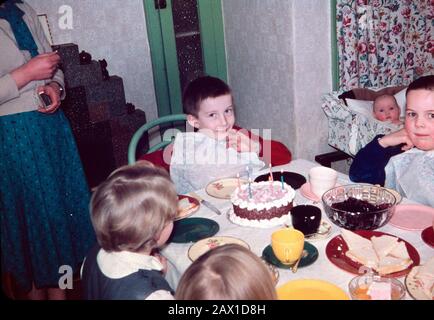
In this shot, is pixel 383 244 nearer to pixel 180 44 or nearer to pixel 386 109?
pixel 386 109

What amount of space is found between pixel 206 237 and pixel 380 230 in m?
0.59

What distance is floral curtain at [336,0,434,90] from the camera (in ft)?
10.9

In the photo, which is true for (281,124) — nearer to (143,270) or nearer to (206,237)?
(206,237)

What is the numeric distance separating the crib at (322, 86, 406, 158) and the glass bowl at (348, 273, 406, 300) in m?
1.84

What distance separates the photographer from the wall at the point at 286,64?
321cm

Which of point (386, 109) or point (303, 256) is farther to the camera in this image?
point (386, 109)

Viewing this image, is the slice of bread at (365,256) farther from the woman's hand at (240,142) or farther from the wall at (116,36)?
the wall at (116,36)

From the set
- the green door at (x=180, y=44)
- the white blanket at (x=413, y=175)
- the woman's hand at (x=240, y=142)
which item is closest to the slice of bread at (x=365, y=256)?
the white blanket at (x=413, y=175)

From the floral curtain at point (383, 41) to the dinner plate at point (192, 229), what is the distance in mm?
2146

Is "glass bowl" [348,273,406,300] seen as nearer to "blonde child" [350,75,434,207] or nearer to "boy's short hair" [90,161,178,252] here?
"boy's short hair" [90,161,178,252]

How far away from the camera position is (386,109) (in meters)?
3.23

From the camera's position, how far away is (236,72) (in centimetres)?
405

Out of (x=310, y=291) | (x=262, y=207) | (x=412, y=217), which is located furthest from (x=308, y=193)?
(x=310, y=291)

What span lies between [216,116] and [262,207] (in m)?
0.82
